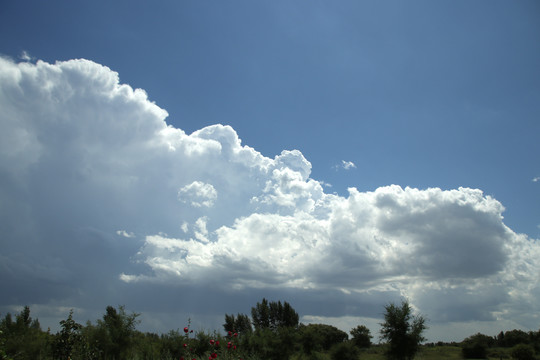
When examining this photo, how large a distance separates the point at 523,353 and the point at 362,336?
67517mm

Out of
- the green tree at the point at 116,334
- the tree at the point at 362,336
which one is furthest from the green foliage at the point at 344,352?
the tree at the point at 362,336

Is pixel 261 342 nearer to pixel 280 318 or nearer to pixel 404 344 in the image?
pixel 404 344

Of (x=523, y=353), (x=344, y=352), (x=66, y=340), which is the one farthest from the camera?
(x=344, y=352)

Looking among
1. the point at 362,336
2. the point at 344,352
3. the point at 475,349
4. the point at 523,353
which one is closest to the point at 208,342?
the point at 344,352

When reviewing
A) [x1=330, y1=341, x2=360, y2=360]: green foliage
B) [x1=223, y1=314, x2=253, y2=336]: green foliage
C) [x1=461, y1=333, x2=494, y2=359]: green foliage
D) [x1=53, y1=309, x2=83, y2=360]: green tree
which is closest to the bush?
[x1=461, y1=333, x2=494, y2=359]: green foliage

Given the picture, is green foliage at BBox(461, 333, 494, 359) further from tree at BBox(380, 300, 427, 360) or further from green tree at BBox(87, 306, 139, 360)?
green tree at BBox(87, 306, 139, 360)

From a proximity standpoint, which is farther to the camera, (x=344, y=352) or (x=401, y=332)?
(x=344, y=352)

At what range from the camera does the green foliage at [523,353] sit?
63.4 m

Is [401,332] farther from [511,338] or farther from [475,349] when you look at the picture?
[511,338]

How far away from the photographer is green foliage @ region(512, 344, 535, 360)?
208 ft

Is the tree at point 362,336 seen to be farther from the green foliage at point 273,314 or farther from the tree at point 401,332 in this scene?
the tree at point 401,332

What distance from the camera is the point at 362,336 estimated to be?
12575cm


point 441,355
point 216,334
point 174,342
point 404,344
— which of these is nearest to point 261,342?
point 216,334

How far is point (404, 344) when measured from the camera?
4728 centimetres
